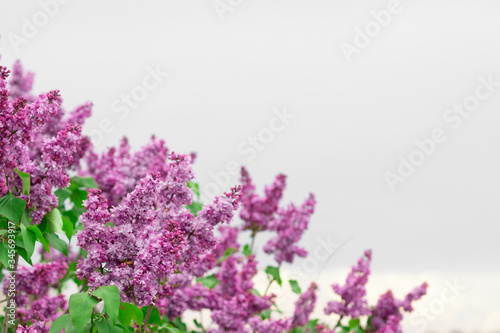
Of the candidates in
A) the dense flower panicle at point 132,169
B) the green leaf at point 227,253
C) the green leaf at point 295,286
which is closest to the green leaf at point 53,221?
the dense flower panicle at point 132,169

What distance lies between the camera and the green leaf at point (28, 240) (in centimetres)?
458

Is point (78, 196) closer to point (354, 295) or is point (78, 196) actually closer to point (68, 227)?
point (68, 227)

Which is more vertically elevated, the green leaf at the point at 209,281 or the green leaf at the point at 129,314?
the green leaf at the point at 209,281

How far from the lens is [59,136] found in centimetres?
515

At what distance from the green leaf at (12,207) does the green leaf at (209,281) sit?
3009 mm

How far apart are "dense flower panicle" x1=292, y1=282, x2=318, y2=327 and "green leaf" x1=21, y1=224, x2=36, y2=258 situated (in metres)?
4.78

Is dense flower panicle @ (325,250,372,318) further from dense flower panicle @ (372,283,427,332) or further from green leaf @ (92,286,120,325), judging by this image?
green leaf @ (92,286,120,325)

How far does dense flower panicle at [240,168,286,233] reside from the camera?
851cm

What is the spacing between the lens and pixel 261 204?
858 centimetres

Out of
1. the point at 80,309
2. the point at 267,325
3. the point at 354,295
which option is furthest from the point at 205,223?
the point at 354,295

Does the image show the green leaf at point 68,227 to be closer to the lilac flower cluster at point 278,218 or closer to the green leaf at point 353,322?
the lilac flower cluster at point 278,218

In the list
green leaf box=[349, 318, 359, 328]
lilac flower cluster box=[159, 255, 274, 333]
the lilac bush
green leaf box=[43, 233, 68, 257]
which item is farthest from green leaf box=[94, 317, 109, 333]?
green leaf box=[349, 318, 359, 328]

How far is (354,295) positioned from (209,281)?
2091mm

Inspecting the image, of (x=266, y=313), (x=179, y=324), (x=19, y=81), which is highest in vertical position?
(x=19, y=81)
